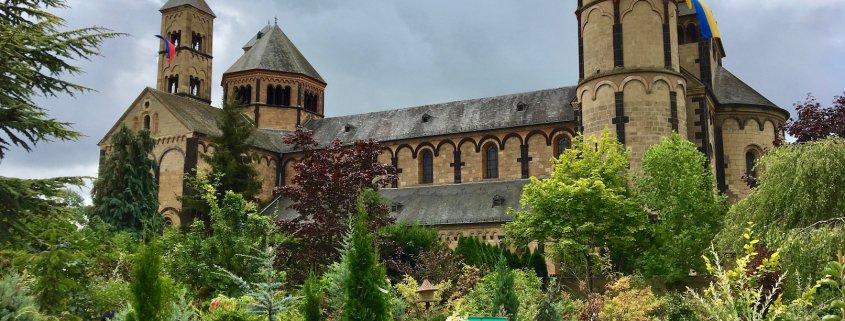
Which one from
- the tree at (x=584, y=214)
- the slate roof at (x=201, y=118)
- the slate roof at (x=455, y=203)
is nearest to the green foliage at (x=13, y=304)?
the tree at (x=584, y=214)

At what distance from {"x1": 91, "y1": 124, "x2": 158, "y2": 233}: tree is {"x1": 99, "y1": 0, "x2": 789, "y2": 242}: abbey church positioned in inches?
72.6

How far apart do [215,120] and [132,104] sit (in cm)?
451

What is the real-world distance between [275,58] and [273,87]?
6.52 feet

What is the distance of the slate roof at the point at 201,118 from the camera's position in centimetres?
4092

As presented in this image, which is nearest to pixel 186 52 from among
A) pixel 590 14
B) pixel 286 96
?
pixel 286 96

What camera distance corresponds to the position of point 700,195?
85.7 feet

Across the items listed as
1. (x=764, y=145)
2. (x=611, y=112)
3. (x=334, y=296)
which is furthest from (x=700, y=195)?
(x=334, y=296)

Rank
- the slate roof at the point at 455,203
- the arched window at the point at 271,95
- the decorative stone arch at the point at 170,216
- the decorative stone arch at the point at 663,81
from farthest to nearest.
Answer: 1. the arched window at the point at 271,95
2. the decorative stone arch at the point at 170,216
3. the slate roof at the point at 455,203
4. the decorative stone arch at the point at 663,81

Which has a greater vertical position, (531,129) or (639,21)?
(639,21)

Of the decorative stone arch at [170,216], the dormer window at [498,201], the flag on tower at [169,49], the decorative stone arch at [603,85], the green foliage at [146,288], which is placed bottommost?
the green foliage at [146,288]

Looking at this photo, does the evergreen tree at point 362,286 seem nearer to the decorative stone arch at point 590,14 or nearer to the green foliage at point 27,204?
the green foliage at point 27,204

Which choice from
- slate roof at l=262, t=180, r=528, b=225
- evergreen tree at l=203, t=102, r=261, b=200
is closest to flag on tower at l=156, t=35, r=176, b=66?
slate roof at l=262, t=180, r=528, b=225

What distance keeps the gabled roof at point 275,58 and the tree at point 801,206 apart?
3379 centimetres

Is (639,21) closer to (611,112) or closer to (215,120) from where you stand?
(611,112)
